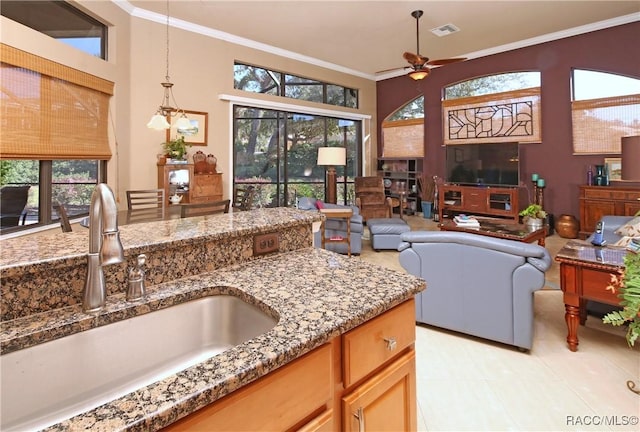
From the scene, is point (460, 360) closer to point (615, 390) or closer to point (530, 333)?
point (530, 333)

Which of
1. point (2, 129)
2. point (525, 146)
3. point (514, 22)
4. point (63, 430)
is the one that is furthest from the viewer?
point (525, 146)

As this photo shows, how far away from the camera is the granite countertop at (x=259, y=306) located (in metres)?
0.59

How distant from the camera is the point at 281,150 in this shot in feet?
21.8

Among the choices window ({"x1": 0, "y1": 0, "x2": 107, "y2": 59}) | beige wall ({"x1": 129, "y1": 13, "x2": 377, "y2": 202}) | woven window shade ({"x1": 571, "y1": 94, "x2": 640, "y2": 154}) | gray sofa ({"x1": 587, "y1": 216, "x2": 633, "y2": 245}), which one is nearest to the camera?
window ({"x1": 0, "y1": 0, "x2": 107, "y2": 59})

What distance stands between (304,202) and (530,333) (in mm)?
2989

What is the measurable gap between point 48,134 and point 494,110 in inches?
267

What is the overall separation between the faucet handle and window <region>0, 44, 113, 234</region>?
9.30ft

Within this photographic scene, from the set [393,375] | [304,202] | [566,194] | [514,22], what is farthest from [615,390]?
[514,22]

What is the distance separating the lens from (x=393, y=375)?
3.49ft

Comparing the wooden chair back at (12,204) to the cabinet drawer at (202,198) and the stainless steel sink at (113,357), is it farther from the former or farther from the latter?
the stainless steel sink at (113,357)

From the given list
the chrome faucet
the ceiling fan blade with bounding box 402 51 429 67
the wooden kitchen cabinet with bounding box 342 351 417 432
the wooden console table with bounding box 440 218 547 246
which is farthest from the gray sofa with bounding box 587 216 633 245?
the chrome faucet

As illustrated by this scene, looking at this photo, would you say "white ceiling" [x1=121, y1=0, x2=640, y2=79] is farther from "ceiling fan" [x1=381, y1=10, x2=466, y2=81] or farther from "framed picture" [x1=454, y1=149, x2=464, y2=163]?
"framed picture" [x1=454, y1=149, x2=464, y2=163]

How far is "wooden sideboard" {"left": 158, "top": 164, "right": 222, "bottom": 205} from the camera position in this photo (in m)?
4.59

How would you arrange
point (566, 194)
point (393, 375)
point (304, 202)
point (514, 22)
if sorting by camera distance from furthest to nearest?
point (566, 194), point (514, 22), point (304, 202), point (393, 375)
